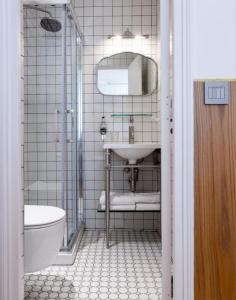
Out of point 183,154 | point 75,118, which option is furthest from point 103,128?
point 183,154

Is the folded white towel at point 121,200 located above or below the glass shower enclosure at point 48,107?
below

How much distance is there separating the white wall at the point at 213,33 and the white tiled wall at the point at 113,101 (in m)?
1.73

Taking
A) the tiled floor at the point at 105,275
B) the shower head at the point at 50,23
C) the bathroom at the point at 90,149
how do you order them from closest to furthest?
the tiled floor at the point at 105,275 < the bathroom at the point at 90,149 < the shower head at the point at 50,23

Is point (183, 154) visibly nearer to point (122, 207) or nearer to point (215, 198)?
point (215, 198)

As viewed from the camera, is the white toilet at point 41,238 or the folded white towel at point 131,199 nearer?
the white toilet at point 41,238

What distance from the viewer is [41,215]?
1785 mm

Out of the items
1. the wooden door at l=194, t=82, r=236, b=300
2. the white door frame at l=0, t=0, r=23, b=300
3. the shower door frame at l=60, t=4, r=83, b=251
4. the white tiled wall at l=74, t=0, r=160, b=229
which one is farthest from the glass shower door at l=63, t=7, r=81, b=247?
the wooden door at l=194, t=82, r=236, b=300

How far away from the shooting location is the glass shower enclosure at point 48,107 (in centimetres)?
216

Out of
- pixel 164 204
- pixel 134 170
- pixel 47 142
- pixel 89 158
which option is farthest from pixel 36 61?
pixel 164 204

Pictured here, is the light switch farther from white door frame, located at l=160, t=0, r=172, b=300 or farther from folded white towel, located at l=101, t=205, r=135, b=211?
folded white towel, located at l=101, t=205, r=135, b=211

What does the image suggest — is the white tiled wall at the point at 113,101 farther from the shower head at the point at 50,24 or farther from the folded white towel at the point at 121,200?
the shower head at the point at 50,24

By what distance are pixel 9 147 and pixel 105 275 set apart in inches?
49.8

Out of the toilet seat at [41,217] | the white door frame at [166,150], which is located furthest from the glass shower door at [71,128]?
the white door frame at [166,150]

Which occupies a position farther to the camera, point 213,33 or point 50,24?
point 50,24
